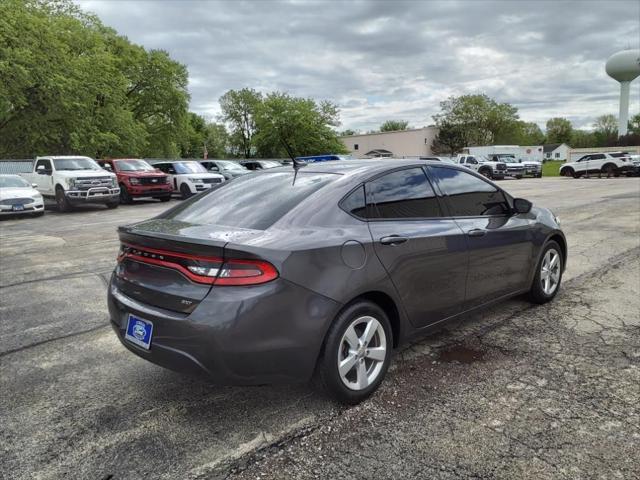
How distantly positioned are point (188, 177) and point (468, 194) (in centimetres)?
1801

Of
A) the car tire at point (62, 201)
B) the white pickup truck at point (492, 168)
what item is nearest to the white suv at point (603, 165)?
the white pickup truck at point (492, 168)

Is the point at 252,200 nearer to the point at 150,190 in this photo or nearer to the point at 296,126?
the point at 150,190

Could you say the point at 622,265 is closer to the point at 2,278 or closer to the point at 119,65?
the point at 2,278

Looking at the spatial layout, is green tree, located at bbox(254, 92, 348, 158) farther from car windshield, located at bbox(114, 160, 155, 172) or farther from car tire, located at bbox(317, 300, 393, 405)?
car tire, located at bbox(317, 300, 393, 405)

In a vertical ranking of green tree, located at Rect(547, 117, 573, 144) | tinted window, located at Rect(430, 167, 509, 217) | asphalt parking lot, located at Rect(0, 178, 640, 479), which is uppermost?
green tree, located at Rect(547, 117, 573, 144)

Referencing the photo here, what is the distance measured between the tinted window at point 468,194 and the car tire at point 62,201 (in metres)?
15.3

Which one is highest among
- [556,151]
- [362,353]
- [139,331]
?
[556,151]

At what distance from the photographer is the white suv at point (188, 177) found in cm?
2050

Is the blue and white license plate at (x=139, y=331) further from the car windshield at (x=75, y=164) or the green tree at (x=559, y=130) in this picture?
the green tree at (x=559, y=130)

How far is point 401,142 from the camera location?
240 ft

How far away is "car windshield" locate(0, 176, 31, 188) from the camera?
50.4ft

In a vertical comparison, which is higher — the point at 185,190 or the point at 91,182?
the point at 91,182

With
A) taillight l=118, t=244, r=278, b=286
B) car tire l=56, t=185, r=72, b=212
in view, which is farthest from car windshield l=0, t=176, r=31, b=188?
taillight l=118, t=244, r=278, b=286

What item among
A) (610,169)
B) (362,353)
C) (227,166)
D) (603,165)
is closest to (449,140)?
(603,165)
